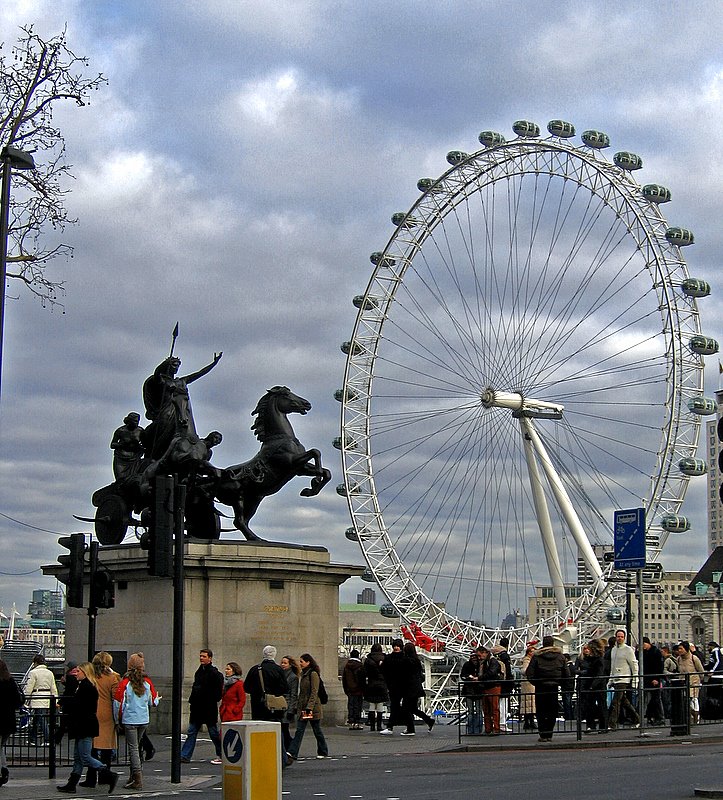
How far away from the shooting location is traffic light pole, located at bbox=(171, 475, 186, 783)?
1666 centimetres

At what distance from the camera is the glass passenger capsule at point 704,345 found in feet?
161

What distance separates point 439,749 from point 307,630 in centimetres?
613

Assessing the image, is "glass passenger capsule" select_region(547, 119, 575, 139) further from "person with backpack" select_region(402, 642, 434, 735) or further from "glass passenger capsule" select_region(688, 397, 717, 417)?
"person with backpack" select_region(402, 642, 434, 735)

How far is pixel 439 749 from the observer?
71.5 feet

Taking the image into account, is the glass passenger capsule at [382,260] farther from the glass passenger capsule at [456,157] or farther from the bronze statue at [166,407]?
the bronze statue at [166,407]

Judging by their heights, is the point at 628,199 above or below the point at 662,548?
above

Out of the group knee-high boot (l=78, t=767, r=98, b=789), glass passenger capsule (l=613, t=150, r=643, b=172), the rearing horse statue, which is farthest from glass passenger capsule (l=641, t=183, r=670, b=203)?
knee-high boot (l=78, t=767, r=98, b=789)

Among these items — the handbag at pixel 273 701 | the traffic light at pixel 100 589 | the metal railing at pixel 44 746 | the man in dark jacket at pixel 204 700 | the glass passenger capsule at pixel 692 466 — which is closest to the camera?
the handbag at pixel 273 701

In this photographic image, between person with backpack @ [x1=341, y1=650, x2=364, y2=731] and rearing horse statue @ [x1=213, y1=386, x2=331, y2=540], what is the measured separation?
3.65 meters

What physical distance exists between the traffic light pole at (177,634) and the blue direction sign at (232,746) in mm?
4510

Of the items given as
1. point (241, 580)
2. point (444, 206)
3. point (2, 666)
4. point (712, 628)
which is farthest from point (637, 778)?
point (712, 628)

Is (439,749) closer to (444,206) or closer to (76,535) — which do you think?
(76,535)

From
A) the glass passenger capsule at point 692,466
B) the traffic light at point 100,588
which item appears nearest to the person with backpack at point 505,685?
the traffic light at point 100,588

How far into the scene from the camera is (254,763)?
11.6 metres
